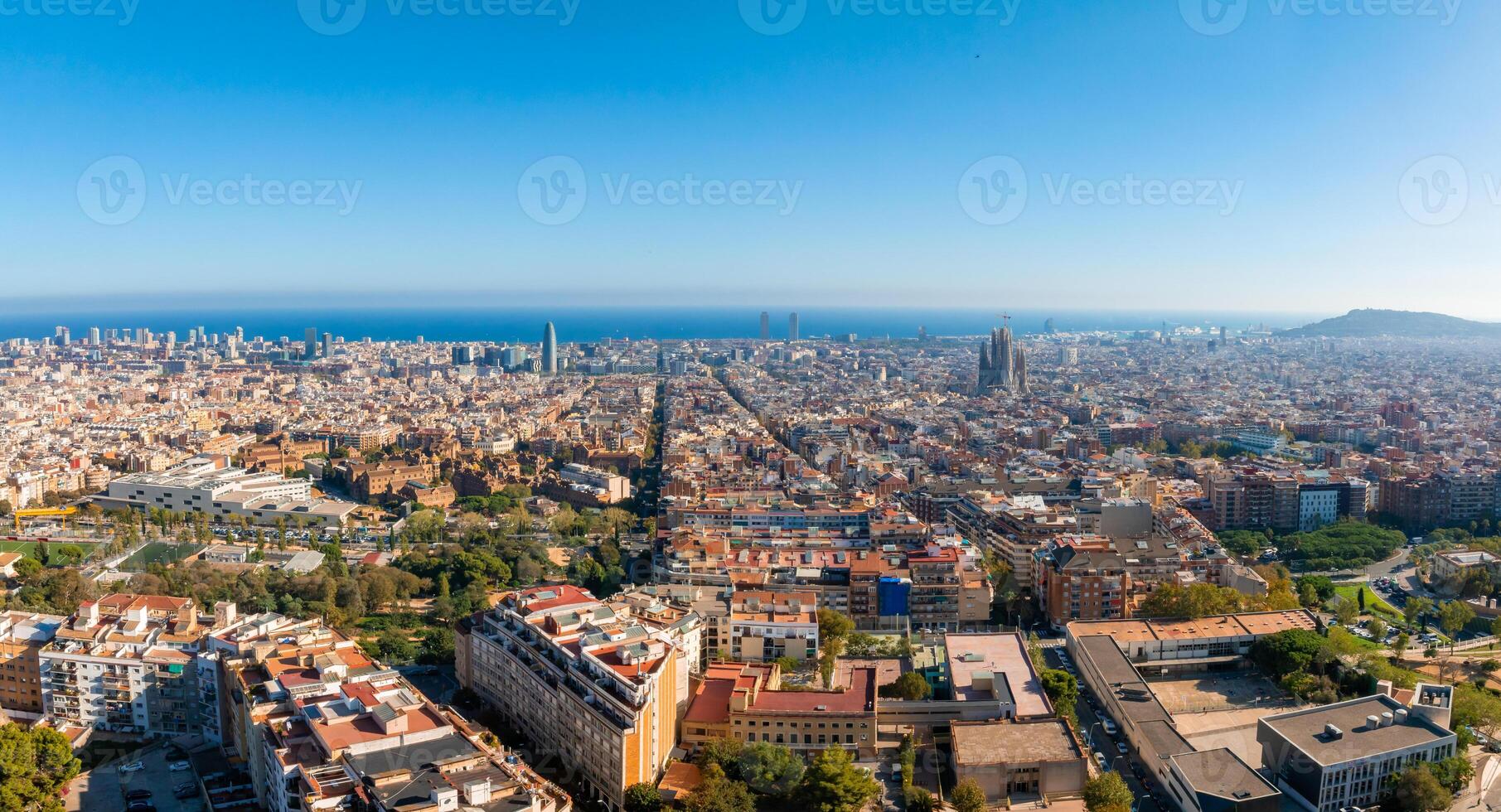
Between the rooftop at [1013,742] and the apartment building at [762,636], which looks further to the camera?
the apartment building at [762,636]

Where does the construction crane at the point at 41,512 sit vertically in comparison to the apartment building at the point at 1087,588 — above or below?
below

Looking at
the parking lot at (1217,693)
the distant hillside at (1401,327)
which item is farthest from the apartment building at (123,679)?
the distant hillside at (1401,327)

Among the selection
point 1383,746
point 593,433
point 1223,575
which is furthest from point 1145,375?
point 1383,746

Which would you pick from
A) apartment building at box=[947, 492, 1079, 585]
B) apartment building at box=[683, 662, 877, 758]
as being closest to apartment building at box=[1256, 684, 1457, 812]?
apartment building at box=[683, 662, 877, 758]

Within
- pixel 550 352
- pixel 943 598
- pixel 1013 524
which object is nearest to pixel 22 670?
pixel 943 598

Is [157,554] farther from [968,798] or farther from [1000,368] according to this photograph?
[1000,368]

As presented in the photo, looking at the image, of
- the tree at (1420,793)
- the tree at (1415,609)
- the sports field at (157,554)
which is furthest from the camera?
the sports field at (157,554)

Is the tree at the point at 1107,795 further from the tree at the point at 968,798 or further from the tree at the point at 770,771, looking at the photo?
the tree at the point at 770,771
